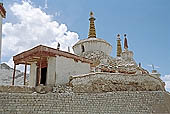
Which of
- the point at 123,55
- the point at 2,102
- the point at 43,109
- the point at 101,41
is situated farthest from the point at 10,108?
the point at 123,55

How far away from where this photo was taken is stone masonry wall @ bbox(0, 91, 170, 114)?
1108 centimetres

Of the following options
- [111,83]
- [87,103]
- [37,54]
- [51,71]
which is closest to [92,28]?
[51,71]

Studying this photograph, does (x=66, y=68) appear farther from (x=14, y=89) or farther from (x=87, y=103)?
(x=14, y=89)

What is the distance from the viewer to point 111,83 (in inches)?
534

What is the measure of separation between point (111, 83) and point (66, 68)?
11.8ft

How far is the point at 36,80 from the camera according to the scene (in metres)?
16.7

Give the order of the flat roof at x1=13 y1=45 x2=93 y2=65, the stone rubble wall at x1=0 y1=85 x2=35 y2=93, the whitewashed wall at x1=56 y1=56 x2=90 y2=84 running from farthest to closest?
the whitewashed wall at x1=56 y1=56 x2=90 y2=84, the flat roof at x1=13 y1=45 x2=93 y2=65, the stone rubble wall at x1=0 y1=85 x2=35 y2=93

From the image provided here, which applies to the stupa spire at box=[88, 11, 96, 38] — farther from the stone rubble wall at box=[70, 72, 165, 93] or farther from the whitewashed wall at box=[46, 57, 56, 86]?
the stone rubble wall at box=[70, 72, 165, 93]

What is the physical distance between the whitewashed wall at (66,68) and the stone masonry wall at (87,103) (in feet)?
9.50

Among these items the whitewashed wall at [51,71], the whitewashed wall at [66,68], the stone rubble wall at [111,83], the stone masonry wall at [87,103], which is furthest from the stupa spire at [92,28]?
the stone masonry wall at [87,103]

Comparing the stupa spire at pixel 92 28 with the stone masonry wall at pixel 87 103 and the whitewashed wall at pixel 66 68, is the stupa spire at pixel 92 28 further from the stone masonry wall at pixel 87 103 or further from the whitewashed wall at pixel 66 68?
the stone masonry wall at pixel 87 103

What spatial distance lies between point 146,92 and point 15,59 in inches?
367

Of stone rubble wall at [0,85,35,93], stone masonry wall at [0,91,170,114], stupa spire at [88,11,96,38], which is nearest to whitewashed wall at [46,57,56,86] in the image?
stone rubble wall at [0,85,35,93]

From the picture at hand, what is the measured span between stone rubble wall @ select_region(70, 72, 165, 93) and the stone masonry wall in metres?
0.56
